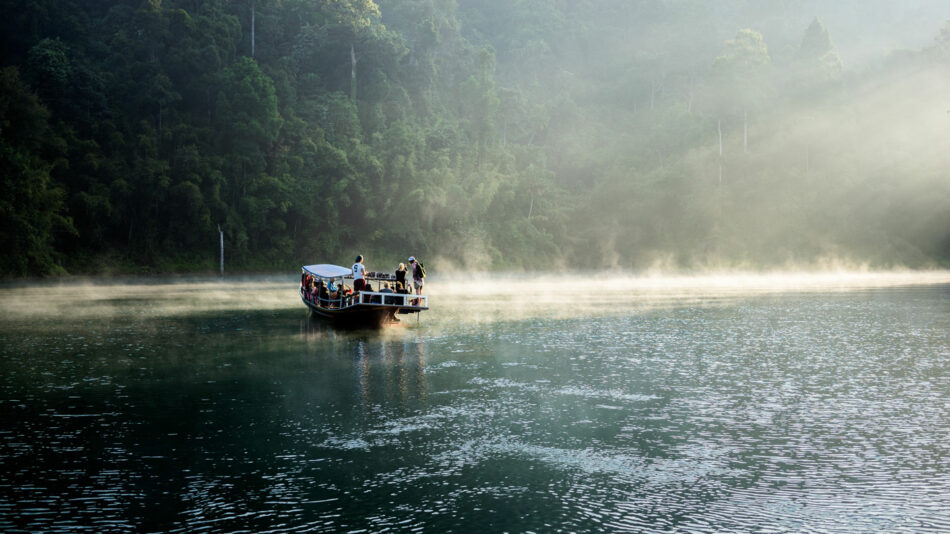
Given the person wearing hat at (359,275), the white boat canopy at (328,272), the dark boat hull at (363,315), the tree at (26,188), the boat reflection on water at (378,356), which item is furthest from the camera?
the tree at (26,188)

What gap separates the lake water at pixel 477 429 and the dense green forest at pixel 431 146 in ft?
131

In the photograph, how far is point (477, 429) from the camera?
14.0 m

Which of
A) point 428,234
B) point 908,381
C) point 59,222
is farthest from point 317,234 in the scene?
point 908,381

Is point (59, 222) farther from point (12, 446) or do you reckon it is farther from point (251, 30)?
point (12, 446)

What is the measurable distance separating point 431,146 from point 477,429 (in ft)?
253

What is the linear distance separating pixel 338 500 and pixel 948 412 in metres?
11.6

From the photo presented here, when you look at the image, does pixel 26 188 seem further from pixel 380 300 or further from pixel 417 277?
pixel 380 300

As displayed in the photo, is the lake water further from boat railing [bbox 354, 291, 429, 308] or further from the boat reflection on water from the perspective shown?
boat railing [bbox 354, 291, 429, 308]

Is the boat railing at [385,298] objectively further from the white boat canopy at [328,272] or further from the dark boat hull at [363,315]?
the white boat canopy at [328,272]

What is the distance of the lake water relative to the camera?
9.83m

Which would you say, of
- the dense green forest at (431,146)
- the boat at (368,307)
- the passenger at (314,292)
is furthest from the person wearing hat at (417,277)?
the dense green forest at (431,146)

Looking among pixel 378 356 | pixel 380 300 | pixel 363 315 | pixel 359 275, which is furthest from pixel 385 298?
pixel 378 356

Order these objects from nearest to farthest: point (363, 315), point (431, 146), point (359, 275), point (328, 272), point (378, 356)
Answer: point (378, 356), point (363, 315), point (359, 275), point (328, 272), point (431, 146)

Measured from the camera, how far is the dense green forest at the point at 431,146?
65438mm
